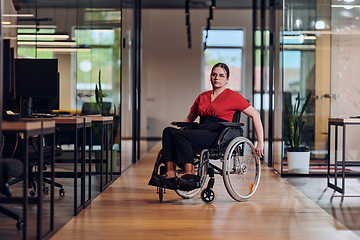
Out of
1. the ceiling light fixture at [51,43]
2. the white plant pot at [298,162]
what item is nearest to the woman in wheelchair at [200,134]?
the white plant pot at [298,162]

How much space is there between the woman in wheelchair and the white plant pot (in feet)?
5.29

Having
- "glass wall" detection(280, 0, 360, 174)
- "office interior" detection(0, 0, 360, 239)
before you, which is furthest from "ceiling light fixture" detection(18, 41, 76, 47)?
"glass wall" detection(280, 0, 360, 174)

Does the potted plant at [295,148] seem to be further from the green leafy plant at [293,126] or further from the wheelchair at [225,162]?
A: the wheelchair at [225,162]

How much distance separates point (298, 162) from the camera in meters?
4.64

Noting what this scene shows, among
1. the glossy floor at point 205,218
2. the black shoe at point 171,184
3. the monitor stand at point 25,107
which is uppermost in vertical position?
the monitor stand at point 25,107

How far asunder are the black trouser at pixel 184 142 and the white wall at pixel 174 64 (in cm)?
820

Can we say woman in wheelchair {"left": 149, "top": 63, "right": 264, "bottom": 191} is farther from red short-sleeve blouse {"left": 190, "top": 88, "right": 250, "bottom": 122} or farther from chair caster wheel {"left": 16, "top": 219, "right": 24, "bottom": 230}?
chair caster wheel {"left": 16, "top": 219, "right": 24, "bottom": 230}

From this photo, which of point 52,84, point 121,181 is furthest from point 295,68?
point 52,84

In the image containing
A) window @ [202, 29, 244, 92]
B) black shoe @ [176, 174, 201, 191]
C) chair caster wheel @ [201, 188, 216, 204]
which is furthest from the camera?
window @ [202, 29, 244, 92]

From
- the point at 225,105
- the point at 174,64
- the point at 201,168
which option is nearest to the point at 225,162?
the point at 201,168

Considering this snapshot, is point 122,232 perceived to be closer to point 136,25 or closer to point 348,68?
point 348,68

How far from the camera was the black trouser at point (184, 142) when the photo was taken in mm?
2910

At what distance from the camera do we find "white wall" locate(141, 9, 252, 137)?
1127 cm

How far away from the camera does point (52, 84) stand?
329 centimetres
